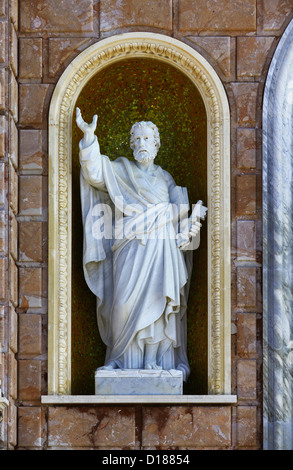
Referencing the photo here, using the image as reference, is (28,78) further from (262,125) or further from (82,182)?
(262,125)

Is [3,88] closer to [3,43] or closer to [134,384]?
[3,43]

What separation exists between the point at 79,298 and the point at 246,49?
269 cm

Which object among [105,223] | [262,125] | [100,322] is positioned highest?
[262,125]

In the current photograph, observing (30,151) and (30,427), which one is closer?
(30,427)

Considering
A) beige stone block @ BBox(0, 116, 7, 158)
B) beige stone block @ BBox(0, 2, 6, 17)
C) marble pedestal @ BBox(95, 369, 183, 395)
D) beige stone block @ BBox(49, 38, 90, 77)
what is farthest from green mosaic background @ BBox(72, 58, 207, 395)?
beige stone block @ BBox(0, 2, 6, 17)

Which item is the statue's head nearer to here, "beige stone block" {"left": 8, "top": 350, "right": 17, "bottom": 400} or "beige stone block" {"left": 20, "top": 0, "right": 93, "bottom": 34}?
"beige stone block" {"left": 20, "top": 0, "right": 93, "bottom": 34}

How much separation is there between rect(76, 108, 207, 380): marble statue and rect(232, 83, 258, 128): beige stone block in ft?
2.60

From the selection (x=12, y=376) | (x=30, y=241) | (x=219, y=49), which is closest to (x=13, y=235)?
(x=30, y=241)

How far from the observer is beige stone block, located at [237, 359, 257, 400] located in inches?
513

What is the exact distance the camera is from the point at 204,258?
13516 mm

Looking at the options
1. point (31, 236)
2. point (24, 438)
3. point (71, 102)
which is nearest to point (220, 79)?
point (71, 102)

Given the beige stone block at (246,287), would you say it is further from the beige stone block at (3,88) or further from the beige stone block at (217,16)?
the beige stone block at (3,88)

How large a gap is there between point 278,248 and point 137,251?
123 centimetres

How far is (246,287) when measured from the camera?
13.2m
